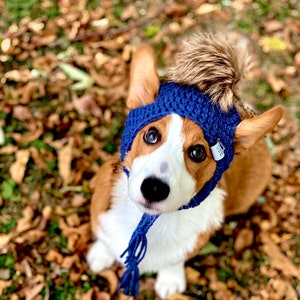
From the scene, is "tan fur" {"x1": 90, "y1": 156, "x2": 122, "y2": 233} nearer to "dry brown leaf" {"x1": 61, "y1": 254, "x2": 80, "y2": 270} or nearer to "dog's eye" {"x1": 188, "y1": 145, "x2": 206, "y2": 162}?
"dry brown leaf" {"x1": 61, "y1": 254, "x2": 80, "y2": 270}

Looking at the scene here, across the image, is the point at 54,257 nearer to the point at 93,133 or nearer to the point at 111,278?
the point at 111,278

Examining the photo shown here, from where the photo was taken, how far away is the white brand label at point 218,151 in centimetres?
224

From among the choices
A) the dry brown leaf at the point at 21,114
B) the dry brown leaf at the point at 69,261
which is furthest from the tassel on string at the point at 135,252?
the dry brown leaf at the point at 21,114

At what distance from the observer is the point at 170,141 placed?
2.16 m

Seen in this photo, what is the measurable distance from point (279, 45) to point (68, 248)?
257 cm

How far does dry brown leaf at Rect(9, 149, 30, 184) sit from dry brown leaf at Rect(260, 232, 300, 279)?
5.79ft

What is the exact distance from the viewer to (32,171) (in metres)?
3.59

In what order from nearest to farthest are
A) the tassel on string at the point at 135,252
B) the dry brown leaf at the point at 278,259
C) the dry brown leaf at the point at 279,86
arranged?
the tassel on string at the point at 135,252, the dry brown leaf at the point at 278,259, the dry brown leaf at the point at 279,86

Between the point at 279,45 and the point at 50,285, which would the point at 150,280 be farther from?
the point at 279,45

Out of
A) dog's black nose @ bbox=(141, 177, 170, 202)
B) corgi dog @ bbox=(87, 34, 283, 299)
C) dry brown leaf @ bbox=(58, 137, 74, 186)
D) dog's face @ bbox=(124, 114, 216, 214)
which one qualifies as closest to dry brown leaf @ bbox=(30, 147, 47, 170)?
dry brown leaf @ bbox=(58, 137, 74, 186)

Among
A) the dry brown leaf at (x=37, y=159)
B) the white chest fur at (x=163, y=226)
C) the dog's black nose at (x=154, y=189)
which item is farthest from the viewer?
the dry brown leaf at (x=37, y=159)

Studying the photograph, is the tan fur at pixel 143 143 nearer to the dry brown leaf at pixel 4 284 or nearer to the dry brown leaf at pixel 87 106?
the dry brown leaf at pixel 4 284

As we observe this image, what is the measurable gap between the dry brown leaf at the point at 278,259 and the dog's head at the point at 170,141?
4.57ft

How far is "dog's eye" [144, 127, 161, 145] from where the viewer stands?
7.19 feet
